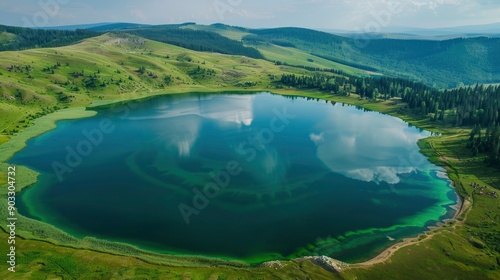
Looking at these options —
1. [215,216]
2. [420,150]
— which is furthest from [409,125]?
[215,216]

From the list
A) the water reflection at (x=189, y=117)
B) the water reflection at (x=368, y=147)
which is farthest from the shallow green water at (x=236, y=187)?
the water reflection at (x=189, y=117)

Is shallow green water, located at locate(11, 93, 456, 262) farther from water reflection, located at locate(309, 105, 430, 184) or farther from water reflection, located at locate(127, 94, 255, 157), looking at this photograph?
water reflection, located at locate(127, 94, 255, 157)

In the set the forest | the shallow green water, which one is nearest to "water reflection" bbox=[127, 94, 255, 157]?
the shallow green water

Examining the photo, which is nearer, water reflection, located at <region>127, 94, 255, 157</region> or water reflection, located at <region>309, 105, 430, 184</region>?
water reflection, located at <region>309, 105, 430, 184</region>

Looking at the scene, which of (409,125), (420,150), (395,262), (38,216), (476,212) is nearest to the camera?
(395,262)

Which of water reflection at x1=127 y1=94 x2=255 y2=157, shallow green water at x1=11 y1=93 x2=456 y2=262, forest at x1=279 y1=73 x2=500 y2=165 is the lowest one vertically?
shallow green water at x1=11 y1=93 x2=456 y2=262

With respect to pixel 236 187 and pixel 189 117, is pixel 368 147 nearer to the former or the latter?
pixel 236 187

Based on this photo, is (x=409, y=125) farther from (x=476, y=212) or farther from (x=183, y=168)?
(x=183, y=168)
